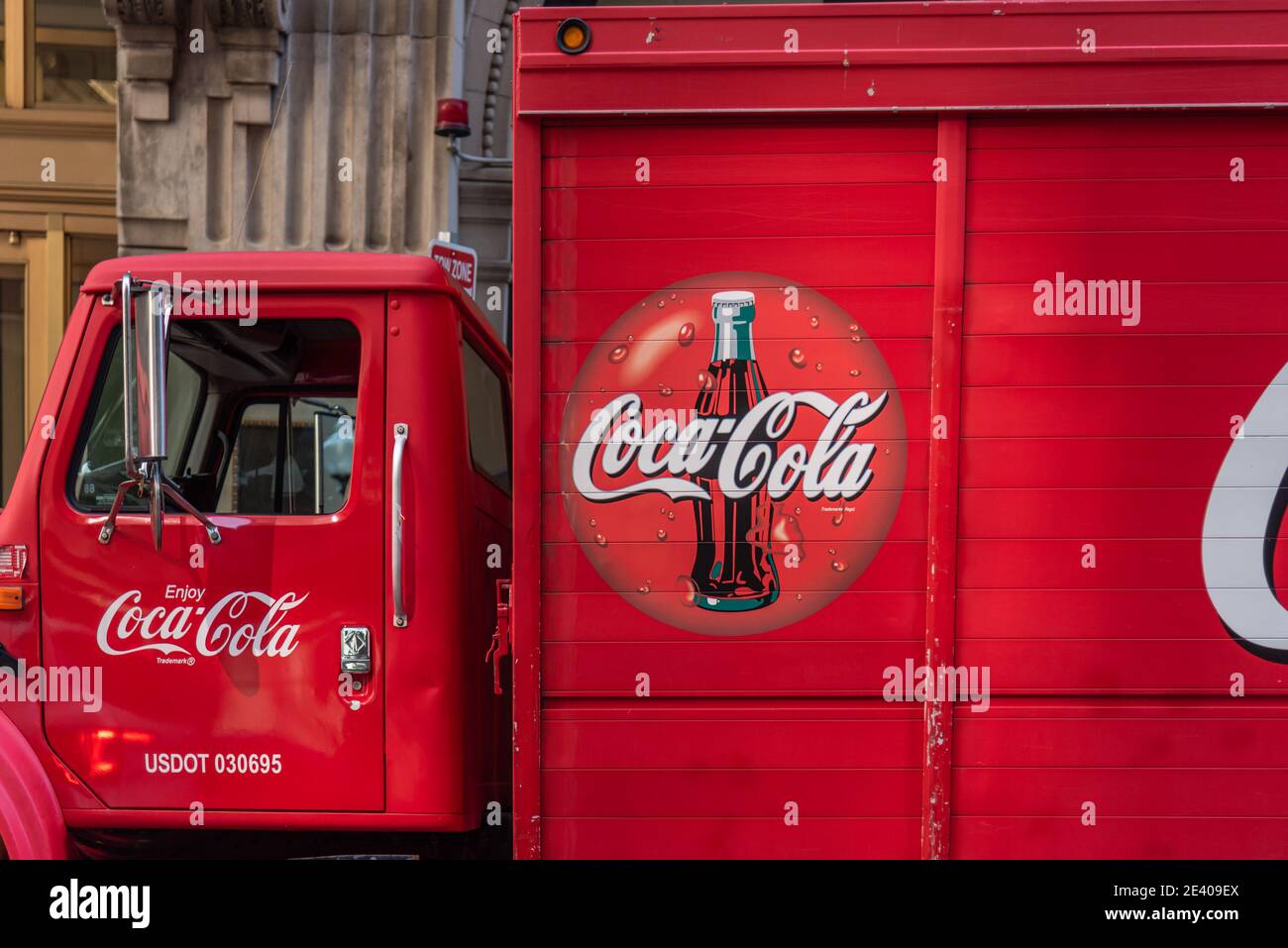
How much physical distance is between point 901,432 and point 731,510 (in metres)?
0.50

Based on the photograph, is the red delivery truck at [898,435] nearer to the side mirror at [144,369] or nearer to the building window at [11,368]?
the side mirror at [144,369]

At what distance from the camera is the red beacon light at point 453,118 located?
299 inches

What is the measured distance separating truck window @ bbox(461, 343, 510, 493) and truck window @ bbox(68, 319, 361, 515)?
0.38 meters

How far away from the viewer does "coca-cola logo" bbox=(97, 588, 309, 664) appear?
2807mm

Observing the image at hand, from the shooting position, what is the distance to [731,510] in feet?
8.80

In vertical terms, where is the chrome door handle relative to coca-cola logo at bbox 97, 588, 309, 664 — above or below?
above

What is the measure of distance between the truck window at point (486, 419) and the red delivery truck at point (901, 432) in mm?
567

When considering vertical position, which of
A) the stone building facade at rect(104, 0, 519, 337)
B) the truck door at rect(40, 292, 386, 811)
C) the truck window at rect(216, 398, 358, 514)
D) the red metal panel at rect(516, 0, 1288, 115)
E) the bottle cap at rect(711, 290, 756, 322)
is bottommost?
the truck door at rect(40, 292, 386, 811)

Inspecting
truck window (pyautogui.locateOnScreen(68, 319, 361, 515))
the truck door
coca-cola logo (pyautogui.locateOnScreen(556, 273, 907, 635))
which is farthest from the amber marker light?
truck window (pyautogui.locateOnScreen(68, 319, 361, 515))

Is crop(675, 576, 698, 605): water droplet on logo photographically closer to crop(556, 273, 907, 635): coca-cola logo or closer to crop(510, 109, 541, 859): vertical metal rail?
crop(556, 273, 907, 635): coca-cola logo

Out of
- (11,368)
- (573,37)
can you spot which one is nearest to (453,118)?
(11,368)

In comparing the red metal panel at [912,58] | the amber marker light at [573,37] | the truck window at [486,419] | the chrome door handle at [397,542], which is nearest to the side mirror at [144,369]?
the chrome door handle at [397,542]

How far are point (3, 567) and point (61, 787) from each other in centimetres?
64
